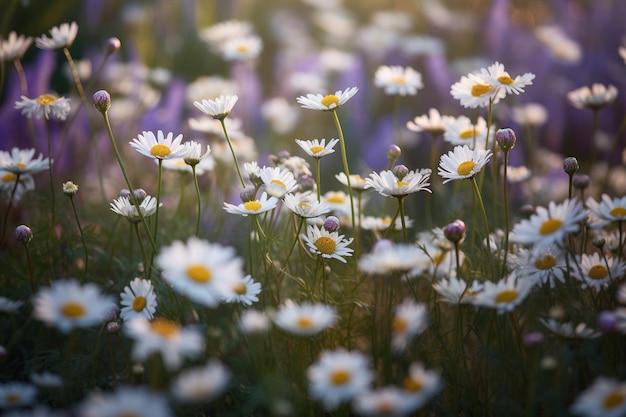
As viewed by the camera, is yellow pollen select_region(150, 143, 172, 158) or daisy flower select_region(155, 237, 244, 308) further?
yellow pollen select_region(150, 143, 172, 158)

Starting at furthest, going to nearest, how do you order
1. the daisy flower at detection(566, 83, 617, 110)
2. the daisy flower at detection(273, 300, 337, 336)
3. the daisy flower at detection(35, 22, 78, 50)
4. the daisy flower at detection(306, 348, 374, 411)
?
the daisy flower at detection(566, 83, 617, 110), the daisy flower at detection(35, 22, 78, 50), the daisy flower at detection(273, 300, 337, 336), the daisy flower at detection(306, 348, 374, 411)

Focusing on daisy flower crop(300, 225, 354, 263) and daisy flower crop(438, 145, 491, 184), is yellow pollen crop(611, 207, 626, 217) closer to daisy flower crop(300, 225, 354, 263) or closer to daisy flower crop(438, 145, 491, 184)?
daisy flower crop(438, 145, 491, 184)

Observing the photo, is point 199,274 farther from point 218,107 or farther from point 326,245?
point 218,107

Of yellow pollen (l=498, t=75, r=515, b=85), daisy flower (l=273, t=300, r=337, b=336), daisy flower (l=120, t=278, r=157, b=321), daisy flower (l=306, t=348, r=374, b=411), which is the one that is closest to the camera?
daisy flower (l=306, t=348, r=374, b=411)

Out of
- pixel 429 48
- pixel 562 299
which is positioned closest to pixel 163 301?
pixel 562 299

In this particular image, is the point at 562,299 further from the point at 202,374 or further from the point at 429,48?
the point at 429,48

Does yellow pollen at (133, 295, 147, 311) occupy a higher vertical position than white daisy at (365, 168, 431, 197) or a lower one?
lower

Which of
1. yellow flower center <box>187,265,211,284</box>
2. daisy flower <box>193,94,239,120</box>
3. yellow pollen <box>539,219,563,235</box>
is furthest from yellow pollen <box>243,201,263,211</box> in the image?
yellow pollen <box>539,219,563,235</box>
